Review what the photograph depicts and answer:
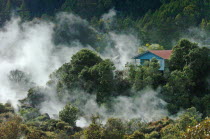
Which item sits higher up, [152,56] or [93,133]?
[152,56]

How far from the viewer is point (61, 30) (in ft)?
202

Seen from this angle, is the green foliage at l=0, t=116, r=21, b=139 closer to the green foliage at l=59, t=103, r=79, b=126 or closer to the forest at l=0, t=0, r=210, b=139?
the forest at l=0, t=0, r=210, b=139

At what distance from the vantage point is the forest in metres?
19.5

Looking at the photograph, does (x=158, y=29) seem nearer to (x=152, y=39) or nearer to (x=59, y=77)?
(x=152, y=39)

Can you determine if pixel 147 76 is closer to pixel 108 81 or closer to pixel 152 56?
pixel 108 81

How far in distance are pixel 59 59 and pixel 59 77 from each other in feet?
56.4

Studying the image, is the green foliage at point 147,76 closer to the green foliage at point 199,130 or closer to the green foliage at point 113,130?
the green foliage at point 113,130

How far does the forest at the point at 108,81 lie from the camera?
19.5 metres

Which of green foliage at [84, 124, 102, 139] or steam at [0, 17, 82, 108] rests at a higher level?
steam at [0, 17, 82, 108]

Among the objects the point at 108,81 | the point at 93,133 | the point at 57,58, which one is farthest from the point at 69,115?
the point at 57,58

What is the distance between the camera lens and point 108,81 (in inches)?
1102

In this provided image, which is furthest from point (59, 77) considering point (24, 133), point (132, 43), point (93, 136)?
point (132, 43)

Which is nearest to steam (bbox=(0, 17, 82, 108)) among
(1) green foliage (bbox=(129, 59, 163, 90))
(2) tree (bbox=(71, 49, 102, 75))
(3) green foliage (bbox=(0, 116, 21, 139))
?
(2) tree (bbox=(71, 49, 102, 75))

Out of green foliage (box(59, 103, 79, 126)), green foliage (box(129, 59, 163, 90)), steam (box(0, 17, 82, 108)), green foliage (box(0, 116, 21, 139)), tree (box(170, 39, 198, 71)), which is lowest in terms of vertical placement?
green foliage (box(0, 116, 21, 139))
